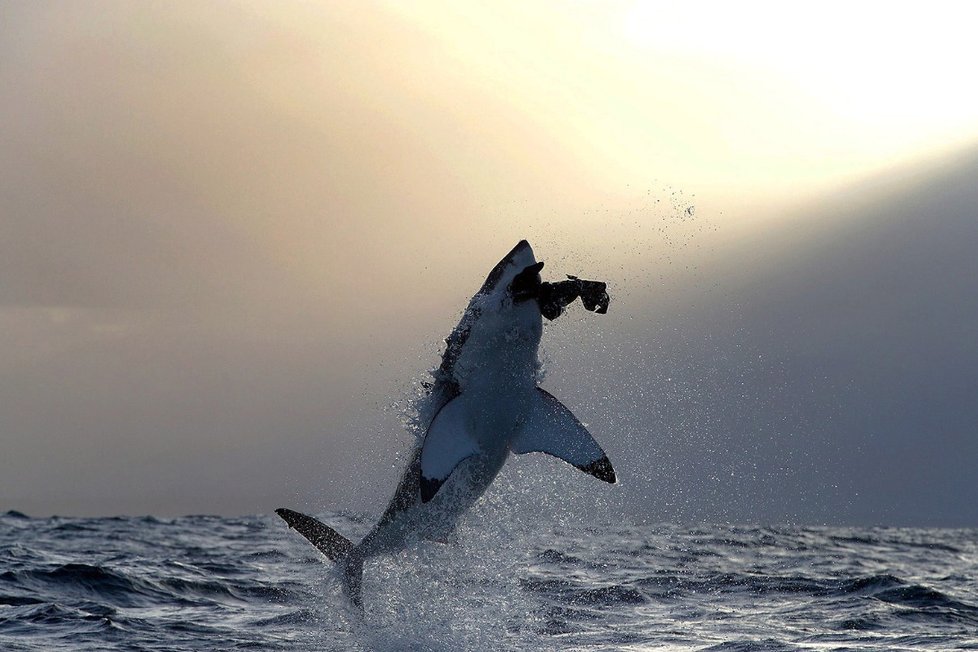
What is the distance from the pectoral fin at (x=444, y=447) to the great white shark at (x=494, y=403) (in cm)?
1

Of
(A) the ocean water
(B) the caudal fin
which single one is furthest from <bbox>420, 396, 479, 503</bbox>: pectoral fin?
(B) the caudal fin

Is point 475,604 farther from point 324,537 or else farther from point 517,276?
point 517,276

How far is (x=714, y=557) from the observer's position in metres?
35.4

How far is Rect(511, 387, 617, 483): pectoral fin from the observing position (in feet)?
42.3

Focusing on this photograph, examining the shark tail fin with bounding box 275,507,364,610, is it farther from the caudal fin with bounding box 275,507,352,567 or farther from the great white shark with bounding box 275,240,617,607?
the great white shark with bounding box 275,240,617,607

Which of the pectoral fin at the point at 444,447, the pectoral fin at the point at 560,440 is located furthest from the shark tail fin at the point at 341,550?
the pectoral fin at the point at 560,440

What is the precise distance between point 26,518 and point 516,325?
60.4 meters

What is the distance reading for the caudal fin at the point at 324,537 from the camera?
596 inches

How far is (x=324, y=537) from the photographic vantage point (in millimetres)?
15398

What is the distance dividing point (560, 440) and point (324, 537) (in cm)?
482

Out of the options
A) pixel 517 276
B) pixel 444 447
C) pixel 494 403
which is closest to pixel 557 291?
pixel 517 276

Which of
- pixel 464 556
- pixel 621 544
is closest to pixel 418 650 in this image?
pixel 464 556

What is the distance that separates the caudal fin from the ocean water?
1.19 ft

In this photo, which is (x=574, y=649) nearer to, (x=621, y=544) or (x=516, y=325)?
(x=516, y=325)
